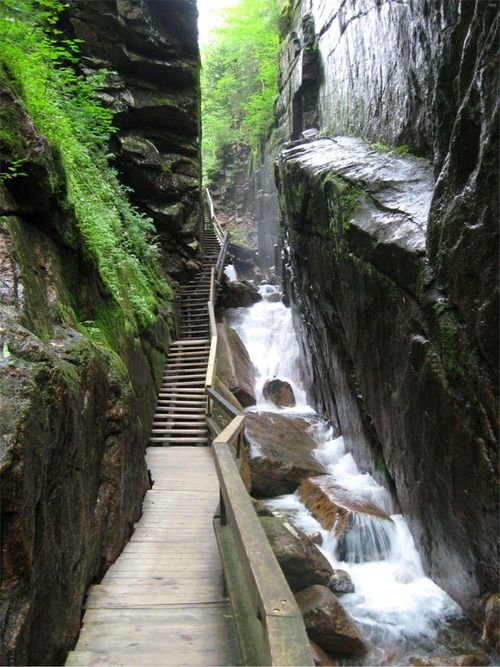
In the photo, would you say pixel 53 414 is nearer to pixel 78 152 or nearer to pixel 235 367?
pixel 78 152

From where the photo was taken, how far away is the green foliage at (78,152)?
5559mm

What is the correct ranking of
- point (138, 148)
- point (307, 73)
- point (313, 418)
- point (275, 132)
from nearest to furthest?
point (313, 418) → point (138, 148) → point (307, 73) → point (275, 132)

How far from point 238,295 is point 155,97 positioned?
8.37m

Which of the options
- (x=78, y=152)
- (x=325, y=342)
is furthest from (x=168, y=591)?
(x=78, y=152)

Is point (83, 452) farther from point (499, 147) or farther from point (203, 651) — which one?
point (499, 147)

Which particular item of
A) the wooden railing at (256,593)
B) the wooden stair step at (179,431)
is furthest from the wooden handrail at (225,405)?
the wooden railing at (256,593)

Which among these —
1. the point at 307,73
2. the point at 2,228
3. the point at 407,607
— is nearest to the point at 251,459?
the point at 407,607

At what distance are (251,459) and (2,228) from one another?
22.9 feet

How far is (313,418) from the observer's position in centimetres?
1369

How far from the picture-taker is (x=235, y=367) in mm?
14531

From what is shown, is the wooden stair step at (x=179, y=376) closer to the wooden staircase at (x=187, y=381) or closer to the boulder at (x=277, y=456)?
the wooden staircase at (x=187, y=381)

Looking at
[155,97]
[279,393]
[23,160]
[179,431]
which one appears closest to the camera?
[23,160]

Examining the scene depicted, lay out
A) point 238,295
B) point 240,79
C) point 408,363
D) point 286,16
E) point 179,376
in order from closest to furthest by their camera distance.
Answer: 1. point 408,363
2. point 179,376
3. point 238,295
4. point 286,16
5. point 240,79

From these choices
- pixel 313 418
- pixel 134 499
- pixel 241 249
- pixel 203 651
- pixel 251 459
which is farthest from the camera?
pixel 241 249
